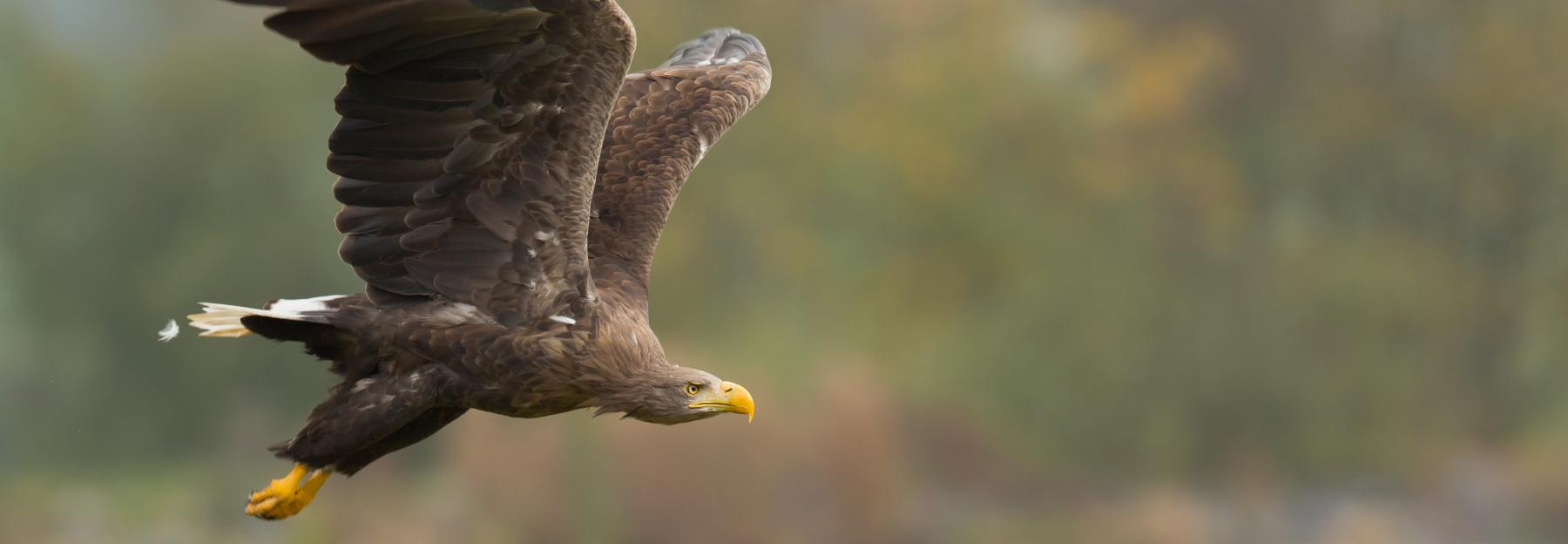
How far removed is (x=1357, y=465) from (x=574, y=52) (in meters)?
17.2

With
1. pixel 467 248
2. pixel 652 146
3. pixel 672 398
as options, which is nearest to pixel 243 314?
pixel 467 248

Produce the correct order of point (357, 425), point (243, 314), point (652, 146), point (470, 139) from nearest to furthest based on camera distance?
point (470, 139) < point (357, 425) < point (243, 314) < point (652, 146)

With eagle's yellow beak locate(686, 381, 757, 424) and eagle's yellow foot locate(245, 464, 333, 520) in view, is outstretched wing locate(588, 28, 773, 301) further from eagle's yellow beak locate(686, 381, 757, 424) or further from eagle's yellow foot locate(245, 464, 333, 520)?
eagle's yellow foot locate(245, 464, 333, 520)

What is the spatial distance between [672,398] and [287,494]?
127 centimetres

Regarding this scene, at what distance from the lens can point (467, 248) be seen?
18.4 feet

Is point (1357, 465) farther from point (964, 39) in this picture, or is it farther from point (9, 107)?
point (9, 107)

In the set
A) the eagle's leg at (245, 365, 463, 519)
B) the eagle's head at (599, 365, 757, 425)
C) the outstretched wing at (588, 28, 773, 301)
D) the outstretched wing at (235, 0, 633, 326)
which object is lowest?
the eagle's leg at (245, 365, 463, 519)

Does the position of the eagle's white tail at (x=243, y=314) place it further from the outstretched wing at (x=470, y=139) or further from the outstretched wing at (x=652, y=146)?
the outstretched wing at (x=652, y=146)

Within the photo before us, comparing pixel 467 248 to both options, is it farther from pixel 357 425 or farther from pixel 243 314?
pixel 243 314

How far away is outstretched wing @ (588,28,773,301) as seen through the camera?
21.0ft

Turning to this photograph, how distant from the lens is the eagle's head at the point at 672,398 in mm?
5613

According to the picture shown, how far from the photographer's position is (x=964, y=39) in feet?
66.4

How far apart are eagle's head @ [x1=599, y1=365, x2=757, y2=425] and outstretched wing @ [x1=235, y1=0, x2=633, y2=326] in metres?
A: 0.30

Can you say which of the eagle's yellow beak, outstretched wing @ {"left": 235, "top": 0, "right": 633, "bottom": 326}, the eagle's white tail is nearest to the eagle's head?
the eagle's yellow beak
